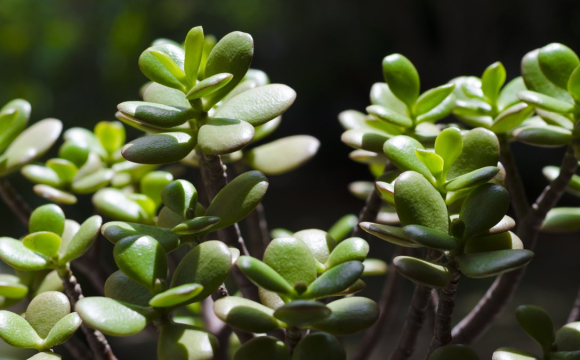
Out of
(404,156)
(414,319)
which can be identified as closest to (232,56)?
(404,156)

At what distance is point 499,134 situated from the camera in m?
0.57

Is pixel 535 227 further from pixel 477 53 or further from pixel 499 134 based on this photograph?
pixel 477 53

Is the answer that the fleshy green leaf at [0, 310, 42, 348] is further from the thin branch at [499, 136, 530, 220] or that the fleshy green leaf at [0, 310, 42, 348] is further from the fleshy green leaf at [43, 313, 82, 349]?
the thin branch at [499, 136, 530, 220]

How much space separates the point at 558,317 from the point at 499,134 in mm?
1916

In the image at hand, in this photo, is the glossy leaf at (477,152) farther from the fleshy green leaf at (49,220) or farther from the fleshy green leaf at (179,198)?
the fleshy green leaf at (49,220)

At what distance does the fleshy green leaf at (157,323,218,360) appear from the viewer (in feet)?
1.21

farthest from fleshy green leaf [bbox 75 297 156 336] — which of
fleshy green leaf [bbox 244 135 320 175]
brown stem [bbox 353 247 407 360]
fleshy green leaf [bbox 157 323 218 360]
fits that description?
brown stem [bbox 353 247 407 360]

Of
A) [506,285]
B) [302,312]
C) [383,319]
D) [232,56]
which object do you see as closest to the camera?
[302,312]

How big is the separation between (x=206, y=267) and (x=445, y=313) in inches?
6.9

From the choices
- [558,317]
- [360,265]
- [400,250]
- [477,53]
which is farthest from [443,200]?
[477,53]

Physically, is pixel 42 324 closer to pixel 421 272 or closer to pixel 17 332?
pixel 17 332

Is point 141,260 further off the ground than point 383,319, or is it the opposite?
point 141,260

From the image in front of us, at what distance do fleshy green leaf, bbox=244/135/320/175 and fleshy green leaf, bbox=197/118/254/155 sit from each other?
17cm

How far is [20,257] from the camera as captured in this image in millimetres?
455
